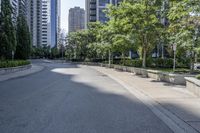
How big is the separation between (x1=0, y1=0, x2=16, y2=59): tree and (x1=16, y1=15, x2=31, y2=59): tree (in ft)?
33.7

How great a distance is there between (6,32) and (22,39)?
11.3 meters

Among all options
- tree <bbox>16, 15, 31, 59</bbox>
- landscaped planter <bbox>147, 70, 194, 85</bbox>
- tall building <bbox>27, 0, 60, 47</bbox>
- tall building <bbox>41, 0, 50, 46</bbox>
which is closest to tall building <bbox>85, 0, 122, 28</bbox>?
tall building <bbox>27, 0, 60, 47</bbox>

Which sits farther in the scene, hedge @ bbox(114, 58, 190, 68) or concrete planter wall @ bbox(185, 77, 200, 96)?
hedge @ bbox(114, 58, 190, 68)

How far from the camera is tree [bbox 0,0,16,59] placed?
38100 mm

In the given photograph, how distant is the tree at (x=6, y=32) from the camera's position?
38.1 meters

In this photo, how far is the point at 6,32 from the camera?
128 feet

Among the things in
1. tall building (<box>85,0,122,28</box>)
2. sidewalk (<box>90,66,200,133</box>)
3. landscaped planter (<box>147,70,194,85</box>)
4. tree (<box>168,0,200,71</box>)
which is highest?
tall building (<box>85,0,122,28</box>)

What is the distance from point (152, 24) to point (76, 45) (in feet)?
184

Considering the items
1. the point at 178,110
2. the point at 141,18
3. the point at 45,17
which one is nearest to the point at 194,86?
the point at 178,110

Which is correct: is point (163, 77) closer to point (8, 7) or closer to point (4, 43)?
point (4, 43)

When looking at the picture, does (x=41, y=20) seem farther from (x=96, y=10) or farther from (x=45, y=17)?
(x=96, y=10)

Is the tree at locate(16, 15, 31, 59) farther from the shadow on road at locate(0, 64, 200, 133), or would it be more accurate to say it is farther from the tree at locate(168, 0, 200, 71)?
the shadow on road at locate(0, 64, 200, 133)

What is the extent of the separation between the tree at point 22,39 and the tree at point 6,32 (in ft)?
33.7

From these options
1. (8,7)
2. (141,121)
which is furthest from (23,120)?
(8,7)
